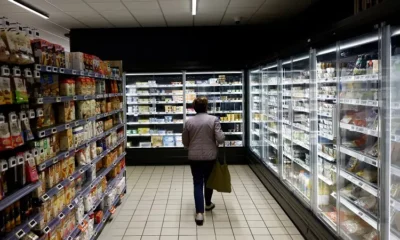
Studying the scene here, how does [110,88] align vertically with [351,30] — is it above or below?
below

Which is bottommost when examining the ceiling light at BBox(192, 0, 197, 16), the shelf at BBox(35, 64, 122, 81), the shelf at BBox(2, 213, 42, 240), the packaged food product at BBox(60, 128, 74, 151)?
the shelf at BBox(2, 213, 42, 240)

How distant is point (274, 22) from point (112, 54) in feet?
13.0

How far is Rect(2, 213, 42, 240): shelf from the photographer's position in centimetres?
218

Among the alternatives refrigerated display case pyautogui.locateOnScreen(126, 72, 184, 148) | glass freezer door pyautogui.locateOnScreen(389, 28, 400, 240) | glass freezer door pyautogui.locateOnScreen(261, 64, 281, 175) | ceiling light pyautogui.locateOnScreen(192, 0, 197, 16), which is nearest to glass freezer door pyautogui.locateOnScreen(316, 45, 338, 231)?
glass freezer door pyautogui.locateOnScreen(389, 28, 400, 240)

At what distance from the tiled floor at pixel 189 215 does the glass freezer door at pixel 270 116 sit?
550mm

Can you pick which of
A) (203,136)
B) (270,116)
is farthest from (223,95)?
(203,136)

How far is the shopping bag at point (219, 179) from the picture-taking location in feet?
15.1

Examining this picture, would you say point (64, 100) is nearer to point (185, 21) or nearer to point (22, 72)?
point (22, 72)

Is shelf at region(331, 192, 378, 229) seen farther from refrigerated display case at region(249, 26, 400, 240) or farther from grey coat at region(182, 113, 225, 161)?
grey coat at region(182, 113, 225, 161)

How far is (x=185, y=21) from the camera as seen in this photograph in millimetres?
7742

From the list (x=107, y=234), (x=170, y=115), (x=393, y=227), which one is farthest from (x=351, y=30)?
(x=170, y=115)

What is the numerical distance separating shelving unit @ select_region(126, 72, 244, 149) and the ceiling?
1370 mm

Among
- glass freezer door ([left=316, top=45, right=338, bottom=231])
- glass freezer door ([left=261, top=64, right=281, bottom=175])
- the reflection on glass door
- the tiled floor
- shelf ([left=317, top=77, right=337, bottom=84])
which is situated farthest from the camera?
glass freezer door ([left=261, top=64, right=281, bottom=175])

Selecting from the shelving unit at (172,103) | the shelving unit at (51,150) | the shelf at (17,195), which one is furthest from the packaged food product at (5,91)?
the shelving unit at (172,103)
